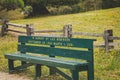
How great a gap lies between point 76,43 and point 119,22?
18.6 meters

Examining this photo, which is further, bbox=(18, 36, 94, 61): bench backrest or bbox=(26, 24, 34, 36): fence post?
bbox=(26, 24, 34, 36): fence post

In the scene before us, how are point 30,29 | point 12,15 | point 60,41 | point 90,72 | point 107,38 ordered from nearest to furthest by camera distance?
Answer: point 90,72
point 60,41
point 107,38
point 30,29
point 12,15

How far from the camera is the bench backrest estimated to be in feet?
30.5

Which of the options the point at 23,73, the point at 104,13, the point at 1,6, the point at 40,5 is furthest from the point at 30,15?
the point at 23,73

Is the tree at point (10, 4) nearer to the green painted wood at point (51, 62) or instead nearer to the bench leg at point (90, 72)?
the green painted wood at point (51, 62)

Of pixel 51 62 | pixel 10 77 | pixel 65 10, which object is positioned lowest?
pixel 10 77

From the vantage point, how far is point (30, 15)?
1662 inches

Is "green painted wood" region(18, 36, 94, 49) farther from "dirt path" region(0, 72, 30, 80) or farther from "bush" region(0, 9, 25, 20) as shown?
"bush" region(0, 9, 25, 20)

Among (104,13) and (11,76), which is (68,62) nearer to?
(11,76)

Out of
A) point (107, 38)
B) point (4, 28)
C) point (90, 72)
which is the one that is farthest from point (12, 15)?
point (90, 72)

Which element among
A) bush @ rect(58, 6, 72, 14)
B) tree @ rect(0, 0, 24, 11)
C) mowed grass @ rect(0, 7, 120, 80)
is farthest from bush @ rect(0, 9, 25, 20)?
mowed grass @ rect(0, 7, 120, 80)

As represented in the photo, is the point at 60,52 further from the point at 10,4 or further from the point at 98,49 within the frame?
the point at 10,4

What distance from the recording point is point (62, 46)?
1042 centimetres

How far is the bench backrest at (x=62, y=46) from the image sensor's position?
9.29 meters
